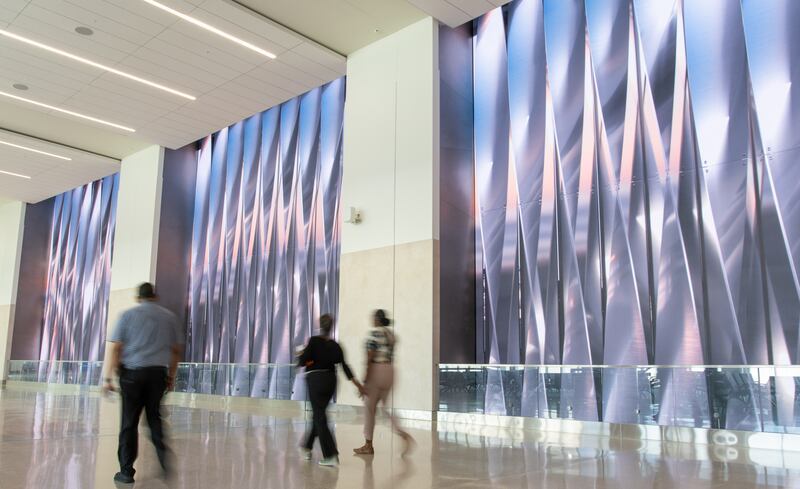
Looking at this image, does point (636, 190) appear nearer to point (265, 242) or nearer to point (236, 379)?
point (265, 242)

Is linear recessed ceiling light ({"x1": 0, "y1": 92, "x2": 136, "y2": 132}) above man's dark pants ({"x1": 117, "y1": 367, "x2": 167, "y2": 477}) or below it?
above

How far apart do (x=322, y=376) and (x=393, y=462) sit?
3.96 feet

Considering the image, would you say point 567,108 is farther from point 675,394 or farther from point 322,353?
point 322,353

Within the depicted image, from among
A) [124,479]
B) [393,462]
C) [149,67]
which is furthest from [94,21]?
[393,462]

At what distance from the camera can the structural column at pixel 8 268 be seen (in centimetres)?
2906

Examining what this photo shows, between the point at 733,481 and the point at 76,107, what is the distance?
707 inches

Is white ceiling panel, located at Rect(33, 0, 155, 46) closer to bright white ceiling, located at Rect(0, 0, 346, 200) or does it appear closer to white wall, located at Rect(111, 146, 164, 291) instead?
bright white ceiling, located at Rect(0, 0, 346, 200)

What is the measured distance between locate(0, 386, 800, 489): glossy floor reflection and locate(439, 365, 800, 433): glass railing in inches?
19.1

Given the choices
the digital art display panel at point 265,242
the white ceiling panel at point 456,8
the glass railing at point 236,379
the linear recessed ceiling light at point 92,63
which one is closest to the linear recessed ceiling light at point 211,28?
the digital art display panel at point 265,242

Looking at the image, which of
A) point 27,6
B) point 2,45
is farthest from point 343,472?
point 2,45

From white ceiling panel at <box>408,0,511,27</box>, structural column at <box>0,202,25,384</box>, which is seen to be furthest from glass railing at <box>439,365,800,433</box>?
structural column at <box>0,202,25,384</box>

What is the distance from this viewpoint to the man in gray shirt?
19.9 ft

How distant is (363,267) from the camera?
14.5 metres

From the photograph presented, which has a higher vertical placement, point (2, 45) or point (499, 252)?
point (2, 45)
